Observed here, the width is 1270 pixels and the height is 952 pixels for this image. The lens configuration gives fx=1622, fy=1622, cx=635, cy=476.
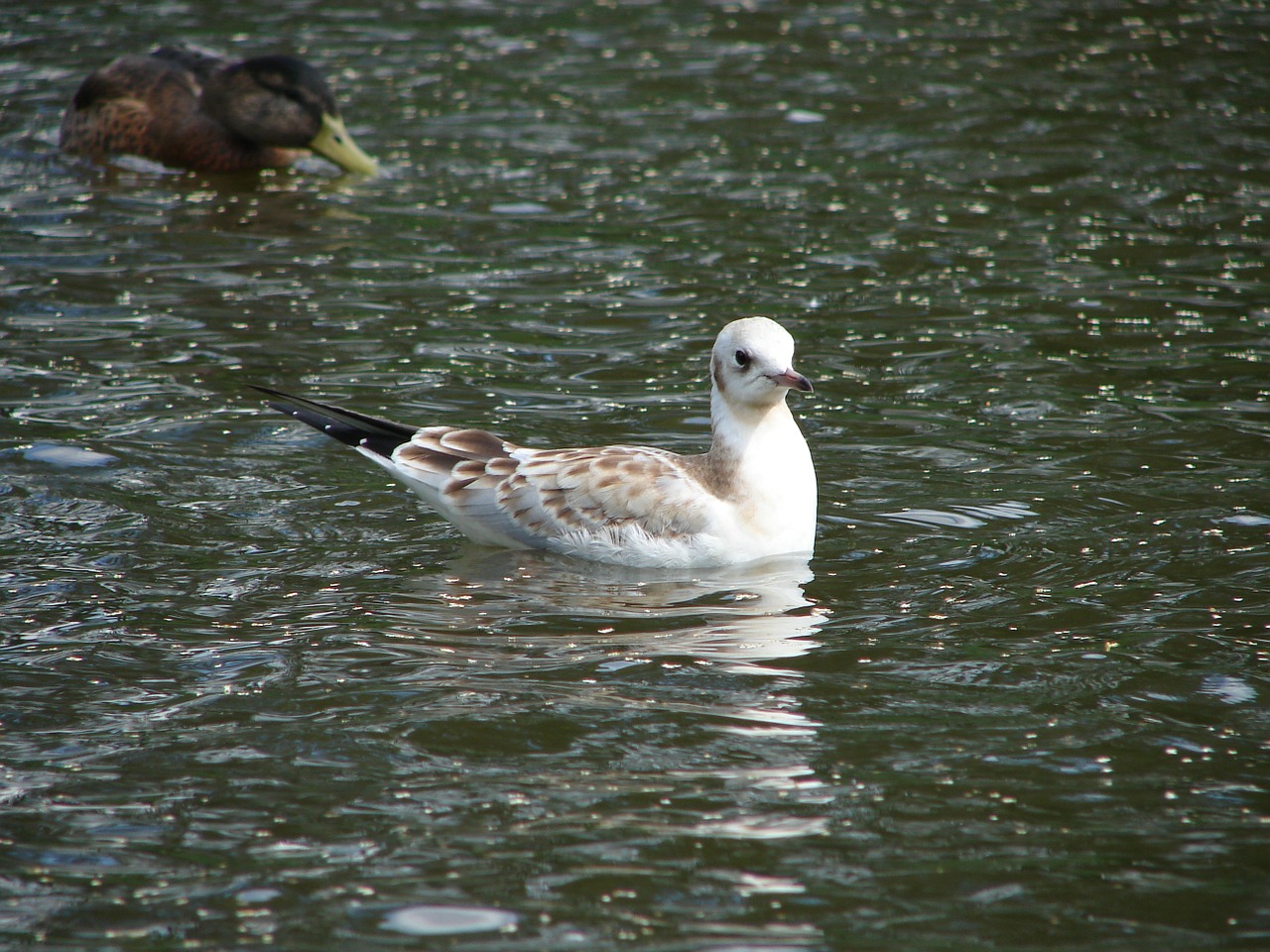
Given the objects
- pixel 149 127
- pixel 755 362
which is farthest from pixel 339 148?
pixel 755 362

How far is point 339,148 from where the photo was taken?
44.7 ft

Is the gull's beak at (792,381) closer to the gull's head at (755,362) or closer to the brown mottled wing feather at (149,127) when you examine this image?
the gull's head at (755,362)

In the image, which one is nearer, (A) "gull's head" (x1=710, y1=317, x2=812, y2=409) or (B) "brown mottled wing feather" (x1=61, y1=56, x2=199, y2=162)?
(A) "gull's head" (x1=710, y1=317, x2=812, y2=409)

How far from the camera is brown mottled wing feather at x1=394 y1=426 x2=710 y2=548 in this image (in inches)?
283

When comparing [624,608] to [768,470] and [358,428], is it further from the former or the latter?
[358,428]

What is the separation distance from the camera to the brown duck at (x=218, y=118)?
1369 cm

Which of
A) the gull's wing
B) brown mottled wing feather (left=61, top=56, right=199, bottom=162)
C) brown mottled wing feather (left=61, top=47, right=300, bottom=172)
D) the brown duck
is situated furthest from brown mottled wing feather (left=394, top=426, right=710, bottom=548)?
brown mottled wing feather (left=61, top=56, right=199, bottom=162)

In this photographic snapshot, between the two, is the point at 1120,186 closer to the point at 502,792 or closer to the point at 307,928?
the point at 502,792

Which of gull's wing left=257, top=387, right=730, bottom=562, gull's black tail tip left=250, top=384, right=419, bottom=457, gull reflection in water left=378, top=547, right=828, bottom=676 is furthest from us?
gull's black tail tip left=250, top=384, right=419, bottom=457

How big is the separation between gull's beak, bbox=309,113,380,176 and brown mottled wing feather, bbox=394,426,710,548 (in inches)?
256

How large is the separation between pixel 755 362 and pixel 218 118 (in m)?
8.34

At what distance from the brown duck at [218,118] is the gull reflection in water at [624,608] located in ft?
23.8

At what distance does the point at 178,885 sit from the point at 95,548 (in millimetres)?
2929

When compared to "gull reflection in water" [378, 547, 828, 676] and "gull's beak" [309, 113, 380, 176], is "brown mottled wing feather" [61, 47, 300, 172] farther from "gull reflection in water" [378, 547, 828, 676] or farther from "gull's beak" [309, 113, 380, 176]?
"gull reflection in water" [378, 547, 828, 676]
